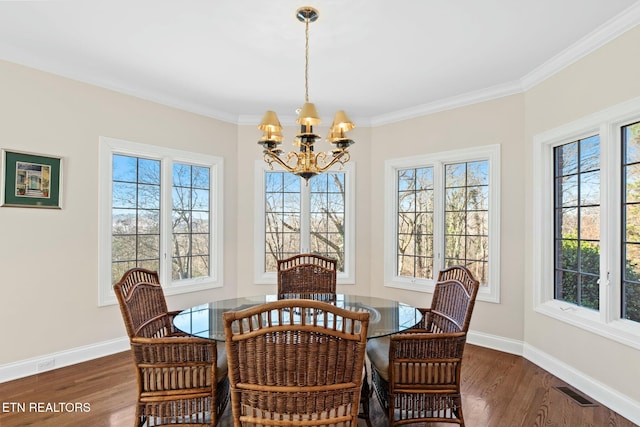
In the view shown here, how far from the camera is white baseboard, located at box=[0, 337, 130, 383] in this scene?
309 cm

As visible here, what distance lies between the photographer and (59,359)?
337 centimetres

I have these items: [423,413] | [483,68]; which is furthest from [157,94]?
[423,413]

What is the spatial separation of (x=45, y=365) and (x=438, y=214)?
13.9 ft

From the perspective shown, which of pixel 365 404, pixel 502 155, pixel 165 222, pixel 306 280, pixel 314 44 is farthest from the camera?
pixel 165 222

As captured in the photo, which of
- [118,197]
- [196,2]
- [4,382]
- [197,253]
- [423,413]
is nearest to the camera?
[423,413]

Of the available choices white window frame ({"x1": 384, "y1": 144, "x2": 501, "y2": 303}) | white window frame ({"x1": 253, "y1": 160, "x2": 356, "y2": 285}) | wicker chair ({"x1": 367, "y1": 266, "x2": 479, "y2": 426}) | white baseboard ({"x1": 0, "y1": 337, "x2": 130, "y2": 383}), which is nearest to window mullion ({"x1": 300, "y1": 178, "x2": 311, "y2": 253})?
white window frame ({"x1": 253, "y1": 160, "x2": 356, "y2": 285})

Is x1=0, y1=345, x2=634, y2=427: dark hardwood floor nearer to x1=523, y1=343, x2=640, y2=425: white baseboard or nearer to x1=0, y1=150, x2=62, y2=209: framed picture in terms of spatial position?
x1=523, y1=343, x2=640, y2=425: white baseboard

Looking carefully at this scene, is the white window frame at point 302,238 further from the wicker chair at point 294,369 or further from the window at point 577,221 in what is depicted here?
the wicker chair at point 294,369

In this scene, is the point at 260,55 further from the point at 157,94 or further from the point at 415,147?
the point at 415,147

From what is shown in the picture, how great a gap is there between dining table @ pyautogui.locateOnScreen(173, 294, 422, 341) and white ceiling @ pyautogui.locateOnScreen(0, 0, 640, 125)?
2.06m

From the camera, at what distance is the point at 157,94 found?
163 inches

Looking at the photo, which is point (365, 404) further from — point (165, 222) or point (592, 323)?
point (165, 222)

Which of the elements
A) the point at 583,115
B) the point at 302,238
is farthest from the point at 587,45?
the point at 302,238

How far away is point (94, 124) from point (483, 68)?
378 centimetres
